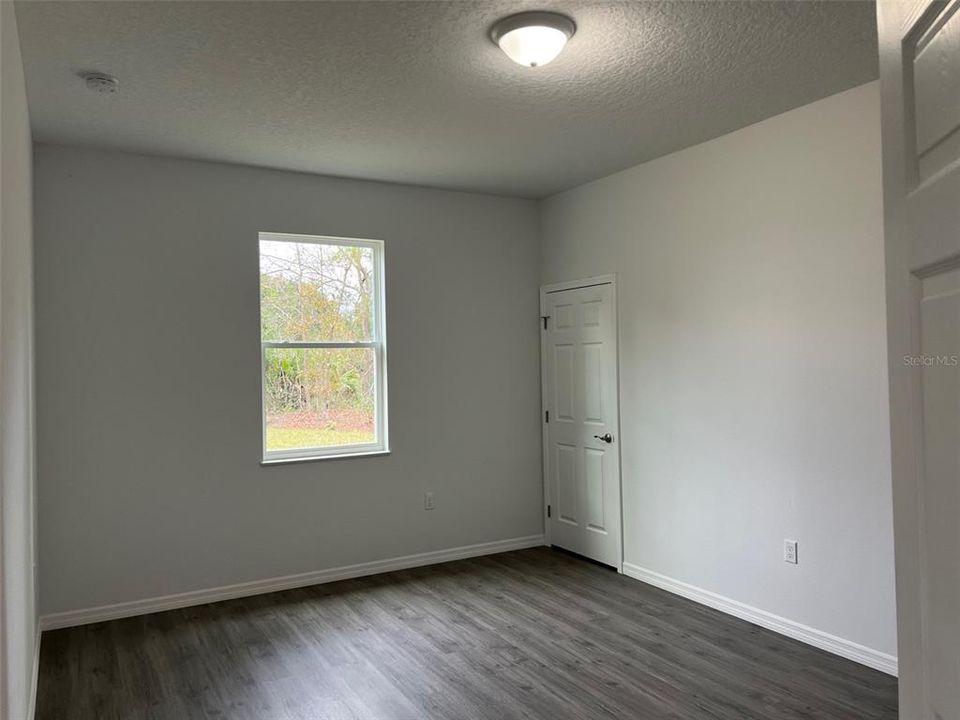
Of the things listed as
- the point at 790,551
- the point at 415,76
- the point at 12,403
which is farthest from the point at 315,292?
the point at 790,551

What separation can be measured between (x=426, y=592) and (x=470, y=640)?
83cm

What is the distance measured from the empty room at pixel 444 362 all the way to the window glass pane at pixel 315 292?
24 mm

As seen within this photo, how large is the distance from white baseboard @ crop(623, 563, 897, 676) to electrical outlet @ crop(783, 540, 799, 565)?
313 mm

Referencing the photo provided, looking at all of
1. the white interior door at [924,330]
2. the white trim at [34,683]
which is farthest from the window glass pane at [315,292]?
the white interior door at [924,330]

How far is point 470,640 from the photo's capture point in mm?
3625

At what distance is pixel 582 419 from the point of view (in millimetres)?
5082

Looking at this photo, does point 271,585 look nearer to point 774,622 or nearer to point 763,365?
point 774,622

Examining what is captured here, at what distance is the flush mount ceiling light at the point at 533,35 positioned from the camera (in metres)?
2.53

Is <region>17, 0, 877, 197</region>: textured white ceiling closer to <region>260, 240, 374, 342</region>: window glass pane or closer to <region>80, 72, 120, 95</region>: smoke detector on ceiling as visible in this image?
<region>80, 72, 120, 95</region>: smoke detector on ceiling

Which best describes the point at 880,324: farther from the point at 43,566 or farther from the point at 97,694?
the point at 43,566

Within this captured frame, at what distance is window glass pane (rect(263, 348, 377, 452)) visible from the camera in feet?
15.1

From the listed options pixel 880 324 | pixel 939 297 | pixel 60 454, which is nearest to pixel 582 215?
pixel 880 324

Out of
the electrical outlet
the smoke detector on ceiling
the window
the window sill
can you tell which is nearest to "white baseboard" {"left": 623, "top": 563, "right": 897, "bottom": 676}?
the electrical outlet

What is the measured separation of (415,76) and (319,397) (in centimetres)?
241
